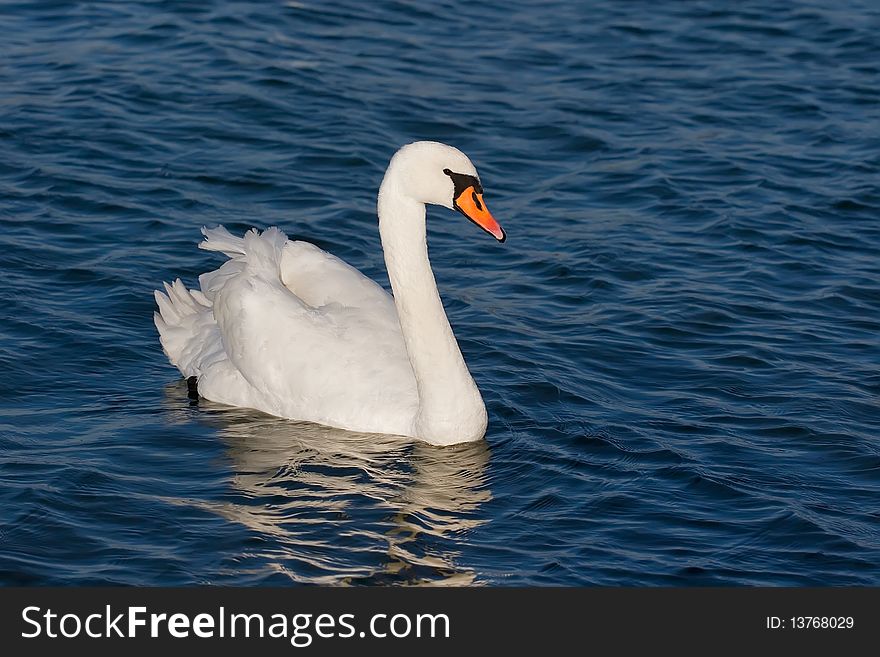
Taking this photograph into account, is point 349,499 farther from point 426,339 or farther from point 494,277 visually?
point 494,277

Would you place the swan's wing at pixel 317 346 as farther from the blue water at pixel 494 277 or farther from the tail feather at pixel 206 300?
the blue water at pixel 494 277

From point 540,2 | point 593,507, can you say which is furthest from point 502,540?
point 540,2

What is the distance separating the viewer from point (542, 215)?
47.4ft

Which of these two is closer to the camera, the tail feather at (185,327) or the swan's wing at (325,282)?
the swan's wing at (325,282)

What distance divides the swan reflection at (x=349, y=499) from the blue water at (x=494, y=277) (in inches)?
1.0

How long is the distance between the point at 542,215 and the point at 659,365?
10.2 ft

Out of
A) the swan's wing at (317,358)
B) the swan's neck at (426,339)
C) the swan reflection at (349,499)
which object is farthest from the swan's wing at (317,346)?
the swan's neck at (426,339)

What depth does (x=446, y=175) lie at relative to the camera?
9781mm

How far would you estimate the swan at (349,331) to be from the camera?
991cm

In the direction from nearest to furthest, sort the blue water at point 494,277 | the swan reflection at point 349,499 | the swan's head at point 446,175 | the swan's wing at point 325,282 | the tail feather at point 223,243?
the swan reflection at point 349,499 → the blue water at point 494,277 → the swan's head at point 446,175 → the swan's wing at point 325,282 → the tail feather at point 223,243

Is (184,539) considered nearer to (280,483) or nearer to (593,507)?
(280,483)

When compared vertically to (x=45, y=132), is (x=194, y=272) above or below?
below

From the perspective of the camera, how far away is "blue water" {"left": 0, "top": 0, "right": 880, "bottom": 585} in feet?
29.7

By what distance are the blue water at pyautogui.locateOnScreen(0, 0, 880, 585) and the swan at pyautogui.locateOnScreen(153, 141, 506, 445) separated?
7.4 inches
